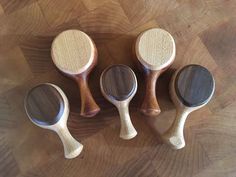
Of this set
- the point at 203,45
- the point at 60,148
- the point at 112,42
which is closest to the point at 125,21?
the point at 112,42

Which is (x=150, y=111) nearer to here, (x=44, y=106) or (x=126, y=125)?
(x=126, y=125)

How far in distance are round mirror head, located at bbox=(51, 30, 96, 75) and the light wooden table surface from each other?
0.18 feet

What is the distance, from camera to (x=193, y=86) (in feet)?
1.72

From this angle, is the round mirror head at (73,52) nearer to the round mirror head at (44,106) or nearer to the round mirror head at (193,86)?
the round mirror head at (44,106)

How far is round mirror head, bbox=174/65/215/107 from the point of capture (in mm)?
519

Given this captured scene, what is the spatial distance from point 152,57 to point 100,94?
12 centimetres

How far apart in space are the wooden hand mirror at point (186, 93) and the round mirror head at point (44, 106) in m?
0.19

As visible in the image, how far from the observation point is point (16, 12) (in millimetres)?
610

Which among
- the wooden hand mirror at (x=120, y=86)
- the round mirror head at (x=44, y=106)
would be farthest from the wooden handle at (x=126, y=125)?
the round mirror head at (x=44, y=106)

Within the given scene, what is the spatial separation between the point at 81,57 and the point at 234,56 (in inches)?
11.6

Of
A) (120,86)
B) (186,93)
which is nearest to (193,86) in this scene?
(186,93)

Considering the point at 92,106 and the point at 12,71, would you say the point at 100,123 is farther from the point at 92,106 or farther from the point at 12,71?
the point at 12,71

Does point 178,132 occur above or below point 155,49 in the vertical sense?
below

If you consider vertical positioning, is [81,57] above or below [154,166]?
above
